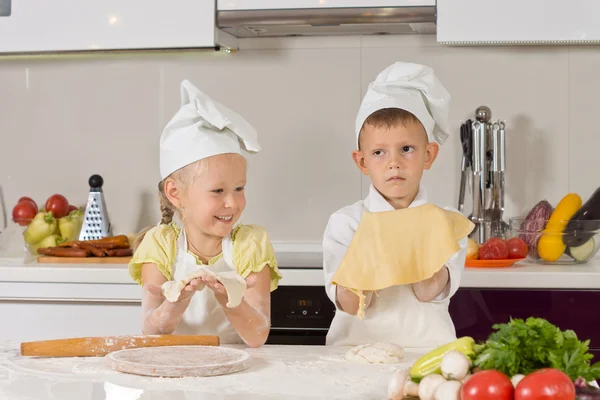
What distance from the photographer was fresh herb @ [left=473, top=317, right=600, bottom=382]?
3.27ft

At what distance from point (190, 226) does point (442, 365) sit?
0.76 meters

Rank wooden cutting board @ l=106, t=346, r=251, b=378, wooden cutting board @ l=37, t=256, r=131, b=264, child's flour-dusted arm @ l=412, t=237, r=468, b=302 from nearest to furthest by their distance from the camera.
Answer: wooden cutting board @ l=106, t=346, r=251, b=378 → child's flour-dusted arm @ l=412, t=237, r=468, b=302 → wooden cutting board @ l=37, t=256, r=131, b=264

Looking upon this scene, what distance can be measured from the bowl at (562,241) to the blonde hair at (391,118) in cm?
83

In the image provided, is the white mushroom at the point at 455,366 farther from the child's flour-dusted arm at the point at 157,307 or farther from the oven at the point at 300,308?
the oven at the point at 300,308

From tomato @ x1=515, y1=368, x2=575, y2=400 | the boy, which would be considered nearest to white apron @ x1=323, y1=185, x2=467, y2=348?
the boy

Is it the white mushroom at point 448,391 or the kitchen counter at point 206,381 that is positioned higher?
the white mushroom at point 448,391

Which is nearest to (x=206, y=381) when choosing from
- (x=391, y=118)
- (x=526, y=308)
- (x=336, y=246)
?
(x=336, y=246)

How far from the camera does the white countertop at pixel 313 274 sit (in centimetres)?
221

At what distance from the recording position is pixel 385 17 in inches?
94.7

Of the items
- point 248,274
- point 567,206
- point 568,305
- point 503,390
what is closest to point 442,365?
point 503,390

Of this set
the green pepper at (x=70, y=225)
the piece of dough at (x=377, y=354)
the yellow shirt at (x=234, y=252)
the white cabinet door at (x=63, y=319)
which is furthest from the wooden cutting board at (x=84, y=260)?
the piece of dough at (x=377, y=354)

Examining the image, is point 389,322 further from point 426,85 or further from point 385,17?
point 385,17

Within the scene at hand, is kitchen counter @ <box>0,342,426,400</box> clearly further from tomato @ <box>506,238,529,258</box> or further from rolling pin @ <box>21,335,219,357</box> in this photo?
tomato @ <box>506,238,529,258</box>

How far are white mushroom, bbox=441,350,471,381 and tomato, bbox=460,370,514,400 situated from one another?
0.16ft
